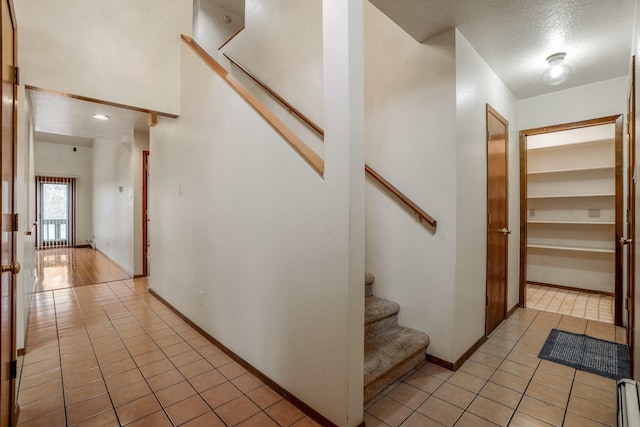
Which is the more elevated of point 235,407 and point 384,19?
point 384,19

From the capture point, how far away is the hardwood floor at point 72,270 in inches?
185

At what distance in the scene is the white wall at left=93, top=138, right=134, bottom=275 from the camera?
521 centimetres

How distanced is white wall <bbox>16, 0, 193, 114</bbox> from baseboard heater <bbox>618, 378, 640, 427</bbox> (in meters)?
3.96

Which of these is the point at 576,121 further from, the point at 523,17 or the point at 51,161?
the point at 51,161

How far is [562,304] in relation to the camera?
3.76 m

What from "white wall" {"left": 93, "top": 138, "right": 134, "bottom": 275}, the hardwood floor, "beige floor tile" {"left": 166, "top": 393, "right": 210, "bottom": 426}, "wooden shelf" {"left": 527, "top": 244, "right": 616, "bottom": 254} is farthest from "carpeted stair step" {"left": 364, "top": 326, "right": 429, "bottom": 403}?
the hardwood floor

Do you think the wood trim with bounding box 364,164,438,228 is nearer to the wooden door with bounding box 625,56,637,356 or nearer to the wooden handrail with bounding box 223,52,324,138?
the wooden handrail with bounding box 223,52,324,138

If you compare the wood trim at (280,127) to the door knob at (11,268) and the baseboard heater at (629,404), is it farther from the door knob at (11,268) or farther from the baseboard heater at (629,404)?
the baseboard heater at (629,404)

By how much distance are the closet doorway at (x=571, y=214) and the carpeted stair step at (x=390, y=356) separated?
7.20 ft

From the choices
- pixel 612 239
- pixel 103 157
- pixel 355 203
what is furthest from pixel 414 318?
pixel 103 157

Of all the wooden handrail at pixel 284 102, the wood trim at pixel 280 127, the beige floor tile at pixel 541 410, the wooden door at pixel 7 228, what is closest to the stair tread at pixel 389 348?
the beige floor tile at pixel 541 410

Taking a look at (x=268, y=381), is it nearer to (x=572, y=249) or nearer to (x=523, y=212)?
(x=523, y=212)

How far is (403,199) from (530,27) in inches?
61.7

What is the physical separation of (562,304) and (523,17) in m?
3.43
